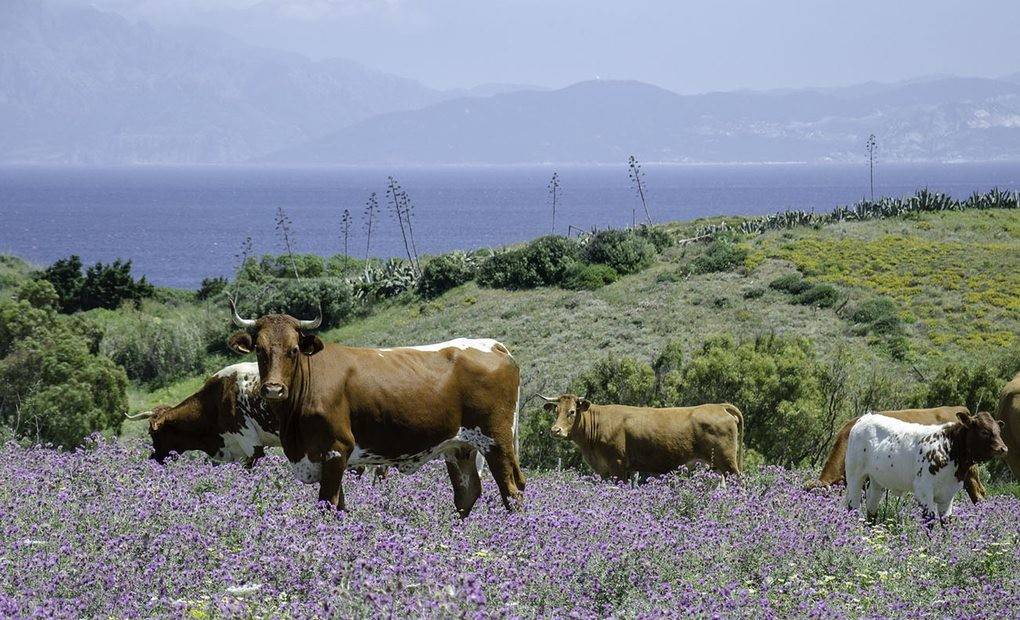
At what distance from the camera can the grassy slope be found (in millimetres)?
35312

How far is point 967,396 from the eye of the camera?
2117cm

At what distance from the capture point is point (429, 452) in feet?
34.2

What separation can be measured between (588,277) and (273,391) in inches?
1515

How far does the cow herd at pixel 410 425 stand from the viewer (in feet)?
31.8

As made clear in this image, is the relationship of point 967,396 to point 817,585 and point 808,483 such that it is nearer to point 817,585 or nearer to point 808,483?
point 808,483

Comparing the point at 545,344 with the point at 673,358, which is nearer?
the point at 673,358

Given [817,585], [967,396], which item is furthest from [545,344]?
[817,585]

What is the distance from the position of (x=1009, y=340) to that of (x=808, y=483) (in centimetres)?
2328

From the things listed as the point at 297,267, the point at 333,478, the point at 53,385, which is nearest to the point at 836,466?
the point at 333,478

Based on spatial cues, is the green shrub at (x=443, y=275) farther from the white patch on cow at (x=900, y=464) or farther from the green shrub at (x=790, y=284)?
the white patch on cow at (x=900, y=464)

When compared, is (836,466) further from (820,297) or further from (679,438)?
(820,297)

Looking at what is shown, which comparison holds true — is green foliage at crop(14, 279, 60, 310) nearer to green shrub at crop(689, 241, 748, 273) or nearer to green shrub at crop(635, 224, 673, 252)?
green shrub at crop(689, 241, 748, 273)

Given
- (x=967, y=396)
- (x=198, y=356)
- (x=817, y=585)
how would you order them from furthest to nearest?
1. (x=198, y=356)
2. (x=967, y=396)
3. (x=817, y=585)

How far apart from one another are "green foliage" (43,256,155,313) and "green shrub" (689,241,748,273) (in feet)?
82.1
